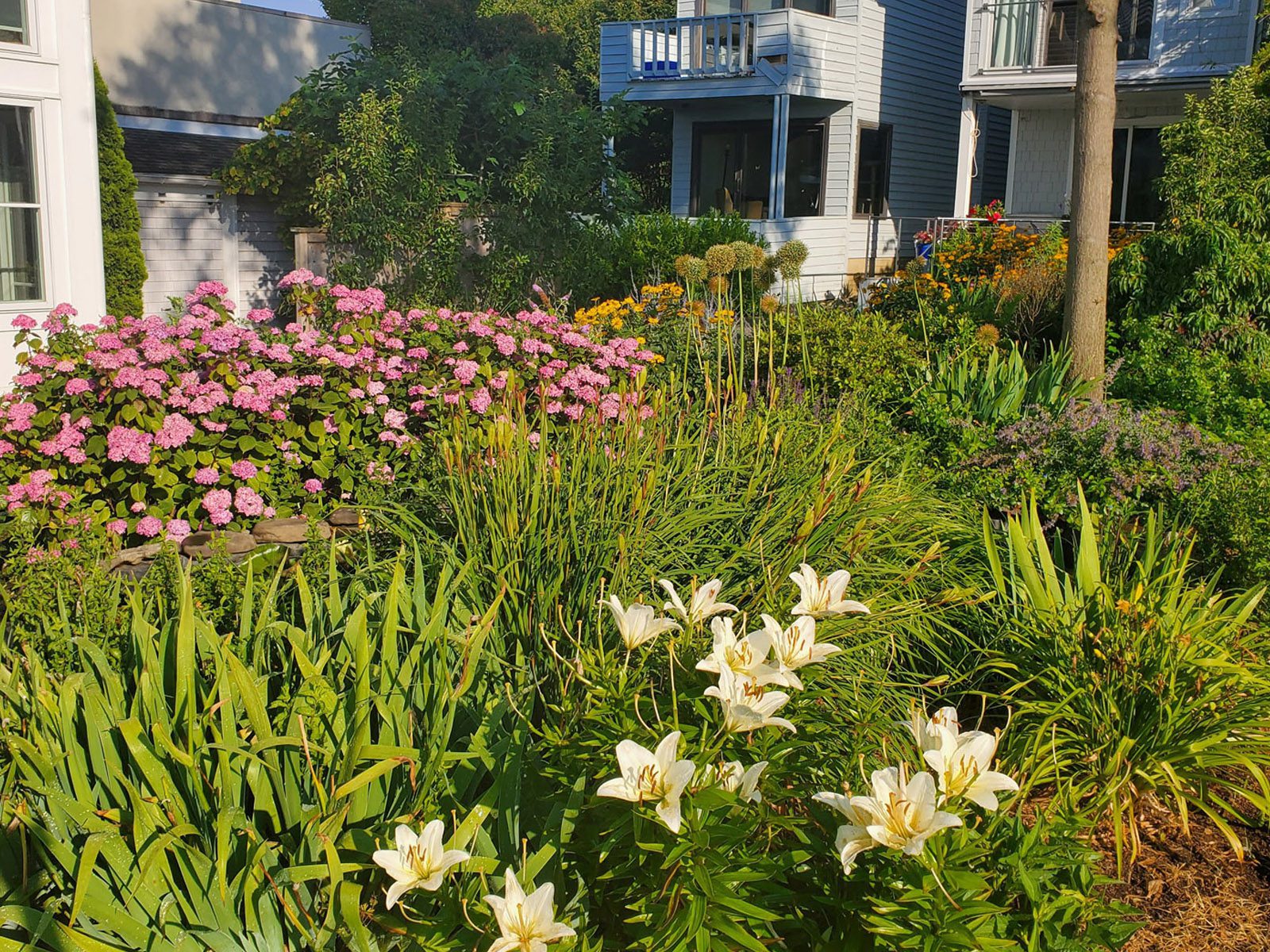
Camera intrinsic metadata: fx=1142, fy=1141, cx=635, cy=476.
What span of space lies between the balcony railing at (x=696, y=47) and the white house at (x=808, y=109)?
0.03 m

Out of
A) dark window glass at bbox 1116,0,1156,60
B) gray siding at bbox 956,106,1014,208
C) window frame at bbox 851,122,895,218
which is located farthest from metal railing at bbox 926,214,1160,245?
gray siding at bbox 956,106,1014,208

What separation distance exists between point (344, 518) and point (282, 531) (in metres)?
0.27

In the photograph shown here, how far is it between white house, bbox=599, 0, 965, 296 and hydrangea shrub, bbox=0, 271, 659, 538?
13.5 metres

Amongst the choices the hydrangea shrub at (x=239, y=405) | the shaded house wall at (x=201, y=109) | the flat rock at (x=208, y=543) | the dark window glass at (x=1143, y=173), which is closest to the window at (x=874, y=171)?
the dark window glass at (x=1143, y=173)

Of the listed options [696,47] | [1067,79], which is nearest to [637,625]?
[1067,79]

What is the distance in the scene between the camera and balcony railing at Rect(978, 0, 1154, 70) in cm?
Result: 1769

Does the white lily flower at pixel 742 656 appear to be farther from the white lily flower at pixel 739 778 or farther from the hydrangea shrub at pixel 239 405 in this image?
the hydrangea shrub at pixel 239 405

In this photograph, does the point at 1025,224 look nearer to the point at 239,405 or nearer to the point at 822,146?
the point at 822,146

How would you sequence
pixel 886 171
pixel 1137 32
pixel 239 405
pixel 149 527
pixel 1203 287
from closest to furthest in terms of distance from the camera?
1. pixel 149 527
2. pixel 239 405
3. pixel 1203 287
4. pixel 1137 32
5. pixel 886 171

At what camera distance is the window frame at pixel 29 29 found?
29.6ft

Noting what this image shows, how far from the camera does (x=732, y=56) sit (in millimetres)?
19406

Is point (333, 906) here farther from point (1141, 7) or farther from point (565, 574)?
point (1141, 7)

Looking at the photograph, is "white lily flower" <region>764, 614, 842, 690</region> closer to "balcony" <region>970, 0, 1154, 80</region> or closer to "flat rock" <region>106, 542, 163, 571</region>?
"flat rock" <region>106, 542, 163, 571</region>

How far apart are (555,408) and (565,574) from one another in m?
2.39
